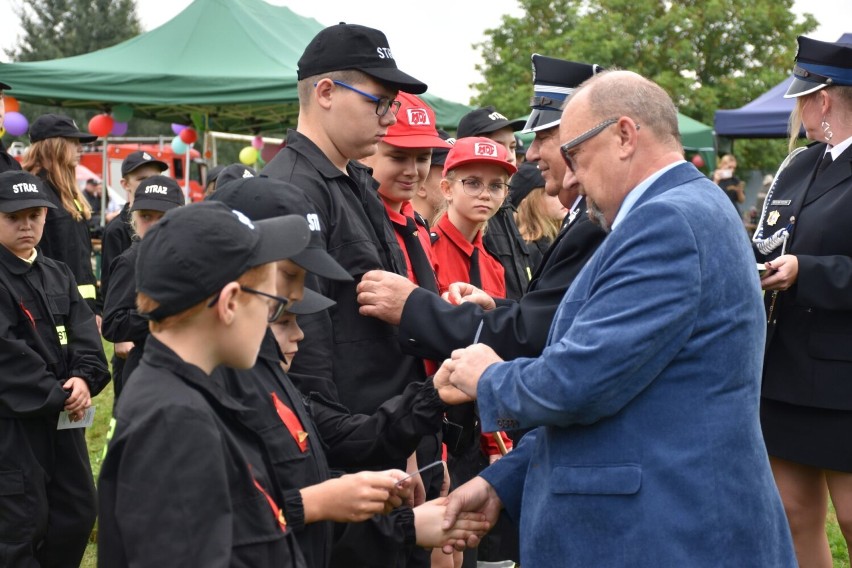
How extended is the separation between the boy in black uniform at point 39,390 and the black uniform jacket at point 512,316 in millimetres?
2276

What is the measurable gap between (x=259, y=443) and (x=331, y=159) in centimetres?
129

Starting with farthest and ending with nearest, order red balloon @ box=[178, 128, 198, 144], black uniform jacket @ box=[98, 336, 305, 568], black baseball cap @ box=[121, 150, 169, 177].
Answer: red balloon @ box=[178, 128, 198, 144] → black baseball cap @ box=[121, 150, 169, 177] → black uniform jacket @ box=[98, 336, 305, 568]

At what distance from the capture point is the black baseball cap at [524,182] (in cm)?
700

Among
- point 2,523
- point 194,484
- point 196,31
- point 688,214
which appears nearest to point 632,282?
point 688,214

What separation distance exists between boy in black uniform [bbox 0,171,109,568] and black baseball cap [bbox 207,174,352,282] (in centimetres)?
237

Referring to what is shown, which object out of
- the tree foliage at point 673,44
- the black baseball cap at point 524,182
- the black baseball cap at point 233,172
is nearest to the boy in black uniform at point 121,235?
the black baseball cap at point 233,172

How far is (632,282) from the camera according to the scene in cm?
237

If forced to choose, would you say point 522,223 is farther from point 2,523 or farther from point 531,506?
point 531,506

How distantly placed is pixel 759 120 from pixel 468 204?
1212 cm

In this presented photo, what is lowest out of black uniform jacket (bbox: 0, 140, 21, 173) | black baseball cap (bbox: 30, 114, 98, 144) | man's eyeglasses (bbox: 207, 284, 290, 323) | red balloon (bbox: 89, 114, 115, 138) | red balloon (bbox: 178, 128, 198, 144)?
red balloon (bbox: 178, 128, 198, 144)

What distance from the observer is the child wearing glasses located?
500 cm

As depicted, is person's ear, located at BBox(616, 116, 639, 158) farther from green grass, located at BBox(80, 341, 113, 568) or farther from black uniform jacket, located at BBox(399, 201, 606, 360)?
green grass, located at BBox(80, 341, 113, 568)

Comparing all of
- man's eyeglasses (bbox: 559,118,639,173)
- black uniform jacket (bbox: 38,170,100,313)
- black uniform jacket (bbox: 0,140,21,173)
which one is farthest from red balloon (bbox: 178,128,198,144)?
man's eyeglasses (bbox: 559,118,639,173)

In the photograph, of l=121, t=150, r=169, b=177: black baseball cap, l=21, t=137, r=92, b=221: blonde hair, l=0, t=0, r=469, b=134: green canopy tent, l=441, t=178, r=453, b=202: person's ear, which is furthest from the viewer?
l=0, t=0, r=469, b=134: green canopy tent
